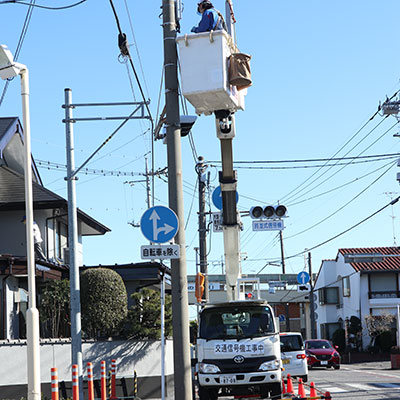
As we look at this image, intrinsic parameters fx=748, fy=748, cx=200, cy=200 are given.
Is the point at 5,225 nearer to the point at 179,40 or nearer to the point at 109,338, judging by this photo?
the point at 109,338

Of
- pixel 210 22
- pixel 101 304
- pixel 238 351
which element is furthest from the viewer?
pixel 101 304

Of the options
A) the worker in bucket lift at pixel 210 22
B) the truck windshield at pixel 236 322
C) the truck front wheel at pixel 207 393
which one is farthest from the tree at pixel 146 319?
the worker in bucket lift at pixel 210 22

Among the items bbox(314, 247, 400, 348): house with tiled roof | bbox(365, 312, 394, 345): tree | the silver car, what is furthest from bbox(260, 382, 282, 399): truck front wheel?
bbox(365, 312, 394, 345): tree

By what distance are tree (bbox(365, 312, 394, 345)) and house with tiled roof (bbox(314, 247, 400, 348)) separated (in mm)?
Answer: 1172

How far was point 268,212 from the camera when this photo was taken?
77.4 feet

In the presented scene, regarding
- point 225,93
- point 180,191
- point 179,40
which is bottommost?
point 180,191

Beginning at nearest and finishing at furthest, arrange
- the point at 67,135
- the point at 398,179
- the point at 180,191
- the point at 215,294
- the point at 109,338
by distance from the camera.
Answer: the point at 180,191, the point at 67,135, the point at 109,338, the point at 398,179, the point at 215,294

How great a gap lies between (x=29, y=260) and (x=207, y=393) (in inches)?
276

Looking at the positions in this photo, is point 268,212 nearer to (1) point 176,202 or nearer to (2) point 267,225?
(2) point 267,225

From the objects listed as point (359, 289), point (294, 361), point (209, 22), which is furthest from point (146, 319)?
point (359, 289)

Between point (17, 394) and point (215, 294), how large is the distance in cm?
4735

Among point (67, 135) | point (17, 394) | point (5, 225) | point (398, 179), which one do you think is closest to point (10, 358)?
point (17, 394)

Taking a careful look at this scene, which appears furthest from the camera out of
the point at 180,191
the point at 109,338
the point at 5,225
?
the point at 5,225

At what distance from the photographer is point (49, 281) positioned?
23328 millimetres
